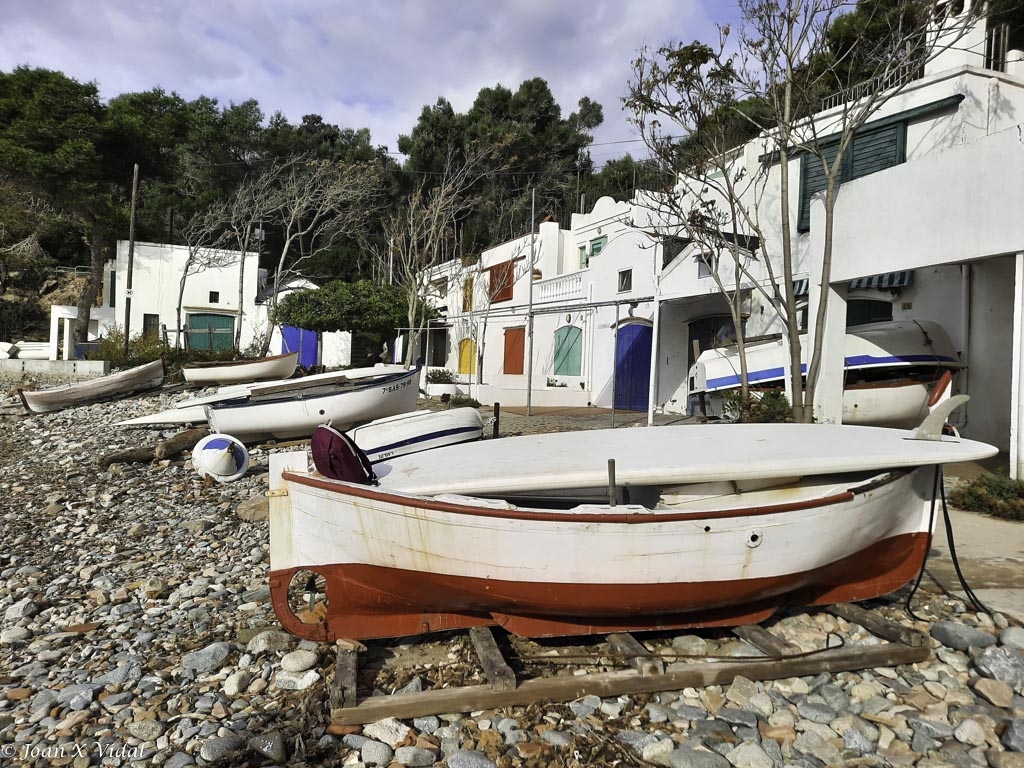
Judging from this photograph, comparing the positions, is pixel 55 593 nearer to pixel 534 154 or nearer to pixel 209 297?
pixel 209 297

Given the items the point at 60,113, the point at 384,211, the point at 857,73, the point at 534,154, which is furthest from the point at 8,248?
the point at 857,73

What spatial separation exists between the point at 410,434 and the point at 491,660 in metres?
4.10

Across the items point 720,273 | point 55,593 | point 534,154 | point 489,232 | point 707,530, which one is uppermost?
point 534,154

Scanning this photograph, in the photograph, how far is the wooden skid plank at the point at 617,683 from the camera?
10.7ft

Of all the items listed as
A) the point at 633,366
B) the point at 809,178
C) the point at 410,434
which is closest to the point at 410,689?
the point at 410,434

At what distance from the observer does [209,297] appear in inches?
993

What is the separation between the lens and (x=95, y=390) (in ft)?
52.3

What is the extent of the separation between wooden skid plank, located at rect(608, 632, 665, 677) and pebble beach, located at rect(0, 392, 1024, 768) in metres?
0.10

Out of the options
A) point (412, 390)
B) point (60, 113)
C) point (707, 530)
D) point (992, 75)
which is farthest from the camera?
point (60, 113)

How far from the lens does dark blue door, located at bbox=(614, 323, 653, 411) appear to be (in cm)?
1567

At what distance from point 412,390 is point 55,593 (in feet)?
25.4

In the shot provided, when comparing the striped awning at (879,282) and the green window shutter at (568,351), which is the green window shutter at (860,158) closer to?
the striped awning at (879,282)

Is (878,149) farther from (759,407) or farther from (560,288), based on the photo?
(560,288)

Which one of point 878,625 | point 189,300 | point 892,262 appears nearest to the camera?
point 878,625
